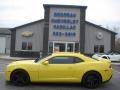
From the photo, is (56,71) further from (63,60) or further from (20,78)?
(20,78)

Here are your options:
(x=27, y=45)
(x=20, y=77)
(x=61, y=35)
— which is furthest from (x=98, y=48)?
(x=20, y=77)

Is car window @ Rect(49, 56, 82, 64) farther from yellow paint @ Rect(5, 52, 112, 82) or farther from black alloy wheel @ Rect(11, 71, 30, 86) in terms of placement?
black alloy wheel @ Rect(11, 71, 30, 86)

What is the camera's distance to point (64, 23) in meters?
45.0

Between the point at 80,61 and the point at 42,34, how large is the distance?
31746 mm

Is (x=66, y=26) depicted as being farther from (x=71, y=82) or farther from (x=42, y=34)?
(x=71, y=82)

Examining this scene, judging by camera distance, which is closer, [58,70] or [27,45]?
[58,70]

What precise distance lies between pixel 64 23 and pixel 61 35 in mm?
1627

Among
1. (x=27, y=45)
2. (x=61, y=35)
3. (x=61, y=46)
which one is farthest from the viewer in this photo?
(x=27, y=45)

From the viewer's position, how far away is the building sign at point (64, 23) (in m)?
45.0

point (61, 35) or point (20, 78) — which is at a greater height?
point (61, 35)

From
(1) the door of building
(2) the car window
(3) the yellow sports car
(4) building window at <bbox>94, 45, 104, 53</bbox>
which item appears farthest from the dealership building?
(3) the yellow sports car

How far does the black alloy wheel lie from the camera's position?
14469mm

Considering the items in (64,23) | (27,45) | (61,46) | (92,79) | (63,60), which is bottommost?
(92,79)

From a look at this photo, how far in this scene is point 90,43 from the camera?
153 feet
